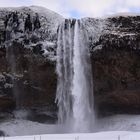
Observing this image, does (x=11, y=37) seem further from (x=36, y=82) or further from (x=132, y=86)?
(x=132, y=86)

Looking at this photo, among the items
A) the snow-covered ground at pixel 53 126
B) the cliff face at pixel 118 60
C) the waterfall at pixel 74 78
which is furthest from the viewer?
the snow-covered ground at pixel 53 126

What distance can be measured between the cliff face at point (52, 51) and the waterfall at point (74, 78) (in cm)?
39

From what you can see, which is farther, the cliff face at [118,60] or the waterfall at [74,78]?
the waterfall at [74,78]

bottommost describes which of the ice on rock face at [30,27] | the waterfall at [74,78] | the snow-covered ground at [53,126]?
the snow-covered ground at [53,126]

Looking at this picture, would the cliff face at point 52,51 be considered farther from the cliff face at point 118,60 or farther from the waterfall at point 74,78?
the waterfall at point 74,78

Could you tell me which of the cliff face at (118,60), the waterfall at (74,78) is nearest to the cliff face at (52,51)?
the cliff face at (118,60)

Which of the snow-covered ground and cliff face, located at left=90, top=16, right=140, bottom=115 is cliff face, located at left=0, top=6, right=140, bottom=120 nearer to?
cliff face, located at left=90, top=16, right=140, bottom=115

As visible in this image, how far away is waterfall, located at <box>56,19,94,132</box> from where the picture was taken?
26.7 meters

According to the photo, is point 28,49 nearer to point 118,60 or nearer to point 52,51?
point 52,51

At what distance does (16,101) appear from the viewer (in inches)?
1129

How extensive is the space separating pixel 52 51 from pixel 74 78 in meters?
2.11

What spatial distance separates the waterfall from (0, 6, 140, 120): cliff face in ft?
1.26

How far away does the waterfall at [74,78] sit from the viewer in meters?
26.7

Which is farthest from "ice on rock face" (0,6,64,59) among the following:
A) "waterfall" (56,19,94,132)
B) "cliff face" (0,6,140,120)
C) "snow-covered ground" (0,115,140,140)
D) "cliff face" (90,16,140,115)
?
"snow-covered ground" (0,115,140,140)
